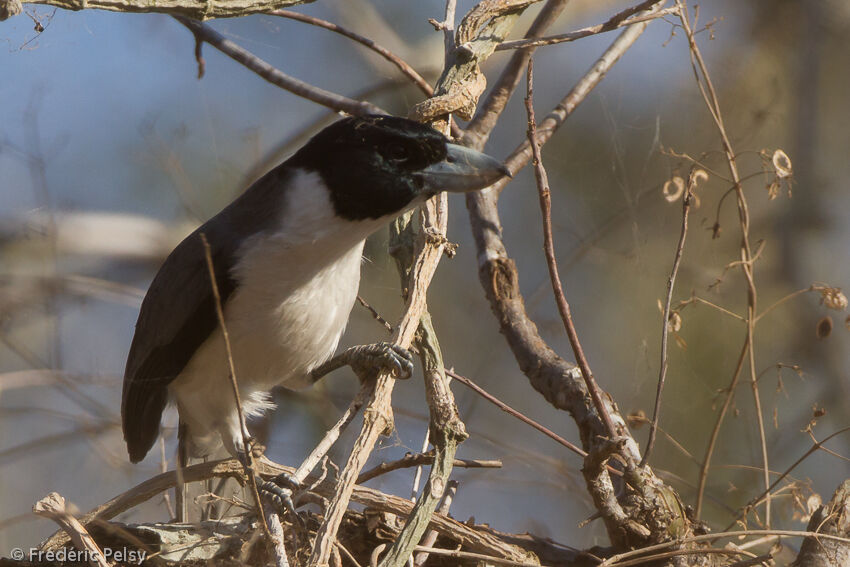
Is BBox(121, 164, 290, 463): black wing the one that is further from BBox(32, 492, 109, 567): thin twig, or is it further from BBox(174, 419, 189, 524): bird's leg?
BBox(32, 492, 109, 567): thin twig

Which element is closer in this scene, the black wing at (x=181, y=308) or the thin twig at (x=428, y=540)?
the thin twig at (x=428, y=540)

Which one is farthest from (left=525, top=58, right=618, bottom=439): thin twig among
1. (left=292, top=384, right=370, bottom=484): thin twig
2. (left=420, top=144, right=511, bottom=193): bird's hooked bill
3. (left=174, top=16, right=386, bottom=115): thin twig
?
(left=174, top=16, right=386, bottom=115): thin twig

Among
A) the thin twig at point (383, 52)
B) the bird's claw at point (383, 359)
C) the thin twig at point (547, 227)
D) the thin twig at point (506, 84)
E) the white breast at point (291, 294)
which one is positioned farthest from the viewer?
the thin twig at point (506, 84)

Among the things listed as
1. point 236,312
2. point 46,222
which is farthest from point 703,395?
point 46,222

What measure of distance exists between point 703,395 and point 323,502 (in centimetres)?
222

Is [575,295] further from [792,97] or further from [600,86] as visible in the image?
[792,97]

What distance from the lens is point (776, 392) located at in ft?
12.6

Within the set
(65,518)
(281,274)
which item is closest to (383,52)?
(281,274)

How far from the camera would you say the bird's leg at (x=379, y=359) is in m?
2.39

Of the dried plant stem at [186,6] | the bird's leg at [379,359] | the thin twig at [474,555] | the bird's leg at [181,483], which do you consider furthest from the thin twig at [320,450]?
the dried plant stem at [186,6]

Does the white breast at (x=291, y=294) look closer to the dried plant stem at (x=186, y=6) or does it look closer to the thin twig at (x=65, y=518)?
the dried plant stem at (x=186, y=6)

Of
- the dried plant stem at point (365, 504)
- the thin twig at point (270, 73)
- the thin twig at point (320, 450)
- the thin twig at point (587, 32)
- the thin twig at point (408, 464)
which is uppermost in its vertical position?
the thin twig at point (587, 32)

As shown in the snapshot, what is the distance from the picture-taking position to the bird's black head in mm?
2420

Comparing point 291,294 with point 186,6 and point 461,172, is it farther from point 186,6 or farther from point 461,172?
point 186,6
